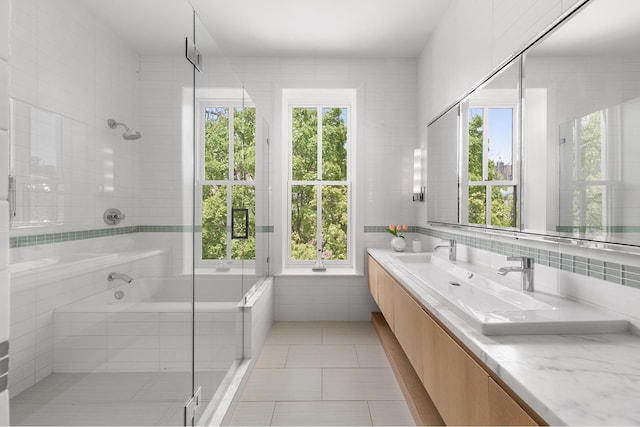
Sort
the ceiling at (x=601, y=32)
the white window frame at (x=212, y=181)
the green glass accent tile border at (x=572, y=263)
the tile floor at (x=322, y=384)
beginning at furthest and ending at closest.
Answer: the tile floor at (x=322, y=384), the white window frame at (x=212, y=181), the green glass accent tile border at (x=572, y=263), the ceiling at (x=601, y=32)

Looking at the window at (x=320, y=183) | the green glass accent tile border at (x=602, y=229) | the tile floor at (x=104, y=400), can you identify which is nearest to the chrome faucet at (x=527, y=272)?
the green glass accent tile border at (x=602, y=229)

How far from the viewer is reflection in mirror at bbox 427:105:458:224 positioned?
270cm

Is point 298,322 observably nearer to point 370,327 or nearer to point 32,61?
point 370,327

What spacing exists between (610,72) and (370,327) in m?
3.02

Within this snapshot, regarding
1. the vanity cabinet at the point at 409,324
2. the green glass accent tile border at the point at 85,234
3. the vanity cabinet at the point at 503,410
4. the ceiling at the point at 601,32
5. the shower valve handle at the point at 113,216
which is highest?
the ceiling at the point at 601,32

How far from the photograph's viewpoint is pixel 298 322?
3859 mm

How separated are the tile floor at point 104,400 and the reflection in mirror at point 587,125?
69.6 inches

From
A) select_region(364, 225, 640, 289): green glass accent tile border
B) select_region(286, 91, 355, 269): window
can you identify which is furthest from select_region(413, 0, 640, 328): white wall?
select_region(286, 91, 355, 269): window

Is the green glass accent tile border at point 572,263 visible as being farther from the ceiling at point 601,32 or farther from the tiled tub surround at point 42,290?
the tiled tub surround at point 42,290

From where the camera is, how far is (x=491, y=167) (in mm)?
2127

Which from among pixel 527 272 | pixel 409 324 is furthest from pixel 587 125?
pixel 409 324

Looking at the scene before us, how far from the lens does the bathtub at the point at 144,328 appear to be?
104 centimetres

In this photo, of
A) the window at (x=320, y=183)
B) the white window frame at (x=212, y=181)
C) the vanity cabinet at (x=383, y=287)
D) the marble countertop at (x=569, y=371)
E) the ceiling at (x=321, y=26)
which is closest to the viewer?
the marble countertop at (x=569, y=371)

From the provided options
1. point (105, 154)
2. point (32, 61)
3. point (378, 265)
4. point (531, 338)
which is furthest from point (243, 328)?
point (32, 61)
